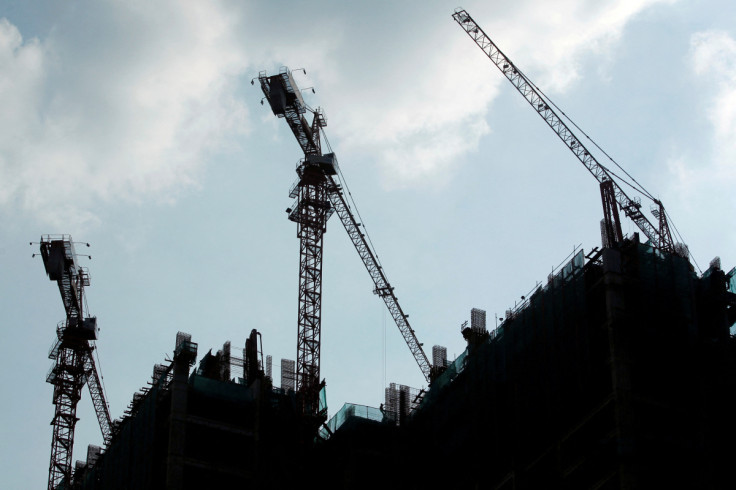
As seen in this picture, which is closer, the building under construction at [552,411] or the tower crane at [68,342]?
the building under construction at [552,411]

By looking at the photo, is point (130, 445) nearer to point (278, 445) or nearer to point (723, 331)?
point (278, 445)

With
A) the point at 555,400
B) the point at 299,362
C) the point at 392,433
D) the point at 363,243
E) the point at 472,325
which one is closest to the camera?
the point at 555,400

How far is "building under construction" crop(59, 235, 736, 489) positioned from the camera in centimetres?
8550

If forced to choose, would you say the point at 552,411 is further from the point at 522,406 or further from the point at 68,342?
the point at 68,342

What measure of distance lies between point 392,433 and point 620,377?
3086 cm

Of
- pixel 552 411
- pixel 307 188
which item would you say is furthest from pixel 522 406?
pixel 307 188

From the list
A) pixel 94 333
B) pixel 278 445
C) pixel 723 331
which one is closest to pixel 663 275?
pixel 723 331

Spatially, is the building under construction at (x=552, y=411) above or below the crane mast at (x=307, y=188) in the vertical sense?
below

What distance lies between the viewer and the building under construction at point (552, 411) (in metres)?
85.5

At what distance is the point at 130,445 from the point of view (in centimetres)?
11631

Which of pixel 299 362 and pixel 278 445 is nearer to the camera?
pixel 278 445

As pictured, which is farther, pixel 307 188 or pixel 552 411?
pixel 307 188

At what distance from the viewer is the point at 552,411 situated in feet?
293

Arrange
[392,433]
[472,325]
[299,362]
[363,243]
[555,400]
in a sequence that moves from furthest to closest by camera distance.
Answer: [363,243]
[299,362]
[472,325]
[392,433]
[555,400]
